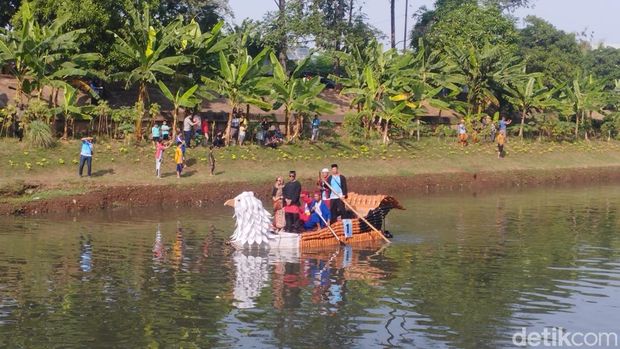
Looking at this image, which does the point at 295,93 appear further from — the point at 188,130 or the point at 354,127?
the point at 188,130

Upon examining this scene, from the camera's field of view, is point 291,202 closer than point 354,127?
Yes

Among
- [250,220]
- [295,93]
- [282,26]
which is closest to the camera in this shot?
[250,220]

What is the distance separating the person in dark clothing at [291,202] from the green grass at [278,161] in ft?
31.1

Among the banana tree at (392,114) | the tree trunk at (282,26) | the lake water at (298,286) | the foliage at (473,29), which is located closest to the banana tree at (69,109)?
the lake water at (298,286)

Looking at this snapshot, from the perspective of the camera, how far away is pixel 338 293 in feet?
53.2

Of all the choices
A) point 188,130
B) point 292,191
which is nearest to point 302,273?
point 292,191

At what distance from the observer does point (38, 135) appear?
104ft

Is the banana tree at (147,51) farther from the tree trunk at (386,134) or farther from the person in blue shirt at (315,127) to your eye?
the tree trunk at (386,134)

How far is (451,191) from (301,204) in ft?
48.3

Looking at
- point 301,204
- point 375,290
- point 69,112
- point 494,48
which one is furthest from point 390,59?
point 375,290

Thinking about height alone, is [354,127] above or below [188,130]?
above

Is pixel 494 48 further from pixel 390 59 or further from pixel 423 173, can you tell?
pixel 423 173

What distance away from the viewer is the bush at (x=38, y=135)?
104 ft

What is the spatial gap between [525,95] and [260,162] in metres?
17.0
